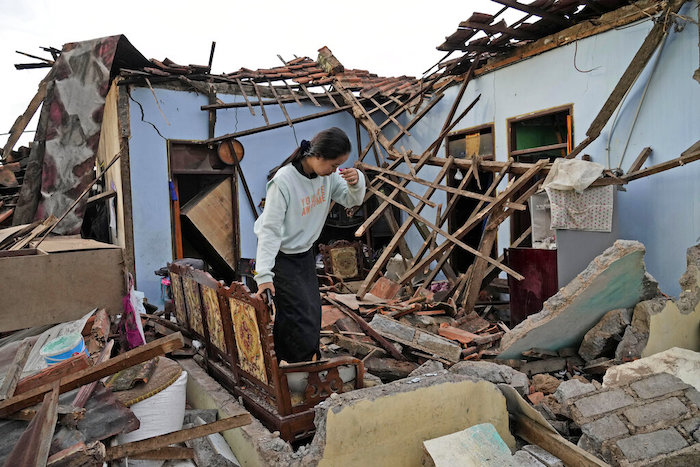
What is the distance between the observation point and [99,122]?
22.2 ft

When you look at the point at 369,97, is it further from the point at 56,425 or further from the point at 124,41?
the point at 56,425

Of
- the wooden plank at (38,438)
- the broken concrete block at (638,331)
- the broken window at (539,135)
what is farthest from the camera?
the broken window at (539,135)

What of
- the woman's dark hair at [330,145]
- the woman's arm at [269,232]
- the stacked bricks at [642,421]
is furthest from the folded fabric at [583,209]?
the woman's arm at [269,232]

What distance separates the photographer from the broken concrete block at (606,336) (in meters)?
4.52

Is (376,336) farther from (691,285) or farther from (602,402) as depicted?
(691,285)

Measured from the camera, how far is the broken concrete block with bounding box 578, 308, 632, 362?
14.8 ft

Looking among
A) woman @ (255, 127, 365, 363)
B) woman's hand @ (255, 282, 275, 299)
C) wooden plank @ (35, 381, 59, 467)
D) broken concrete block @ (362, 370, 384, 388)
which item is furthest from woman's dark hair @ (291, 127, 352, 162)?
wooden plank @ (35, 381, 59, 467)

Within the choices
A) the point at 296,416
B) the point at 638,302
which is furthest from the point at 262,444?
the point at 638,302

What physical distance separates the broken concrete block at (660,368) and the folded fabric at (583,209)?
1604mm

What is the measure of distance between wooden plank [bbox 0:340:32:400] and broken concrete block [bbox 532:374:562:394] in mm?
4001

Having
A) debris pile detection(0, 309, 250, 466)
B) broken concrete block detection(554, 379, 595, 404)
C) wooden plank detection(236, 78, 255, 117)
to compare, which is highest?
wooden plank detection(236, 78, 255, 117)

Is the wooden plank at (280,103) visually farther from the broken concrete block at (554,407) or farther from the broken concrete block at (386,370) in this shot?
the broken concrete block at (554,407)

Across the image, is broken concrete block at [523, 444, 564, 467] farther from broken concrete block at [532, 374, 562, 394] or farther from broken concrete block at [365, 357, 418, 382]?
broken concrete block at [365, 357, 418, 382]

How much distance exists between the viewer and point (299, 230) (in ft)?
10.5
